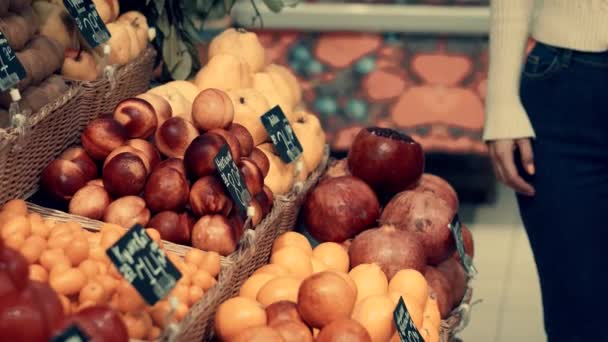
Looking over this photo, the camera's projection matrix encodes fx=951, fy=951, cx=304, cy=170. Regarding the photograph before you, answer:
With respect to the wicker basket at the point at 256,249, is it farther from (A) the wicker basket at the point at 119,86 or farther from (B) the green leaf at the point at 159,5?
(B) the green leaf at the point at 159,5

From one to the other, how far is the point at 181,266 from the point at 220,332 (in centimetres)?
14

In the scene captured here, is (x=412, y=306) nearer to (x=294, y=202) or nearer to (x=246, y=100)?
(x=294, y=202)

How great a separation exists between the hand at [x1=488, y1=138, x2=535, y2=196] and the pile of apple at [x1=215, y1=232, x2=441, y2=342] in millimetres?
317

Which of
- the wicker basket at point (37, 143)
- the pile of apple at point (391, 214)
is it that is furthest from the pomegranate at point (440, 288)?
the wicker basket at point (37, 143)

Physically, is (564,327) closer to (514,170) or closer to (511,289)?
(514,170)

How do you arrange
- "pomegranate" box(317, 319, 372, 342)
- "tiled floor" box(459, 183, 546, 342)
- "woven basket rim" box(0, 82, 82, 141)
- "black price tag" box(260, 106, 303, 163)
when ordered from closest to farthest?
"pomegranate" box(317, 319, 372, 342), "woven basket rim" box(0, 82, 82, 141), "black price tag" box(260, 106, 303, 163), "tiled floor" box(459, 183, 546, 342)

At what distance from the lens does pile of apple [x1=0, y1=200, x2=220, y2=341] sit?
1.58m

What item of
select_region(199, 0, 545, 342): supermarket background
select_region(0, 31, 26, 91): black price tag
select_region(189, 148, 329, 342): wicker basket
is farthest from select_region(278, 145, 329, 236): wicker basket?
select_region(199, 0, 545, 342): supermarket background

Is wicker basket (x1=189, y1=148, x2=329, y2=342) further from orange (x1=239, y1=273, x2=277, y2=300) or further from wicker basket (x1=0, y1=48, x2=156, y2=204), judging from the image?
wicker basket (x1=0, y1=48, x2=156, y2=204)

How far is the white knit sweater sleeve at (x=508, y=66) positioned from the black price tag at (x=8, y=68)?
3.39ft

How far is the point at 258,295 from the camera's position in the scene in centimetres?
191

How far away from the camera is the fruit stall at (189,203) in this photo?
1604mm

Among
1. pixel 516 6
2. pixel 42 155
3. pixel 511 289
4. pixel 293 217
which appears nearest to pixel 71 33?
pixel 42 155

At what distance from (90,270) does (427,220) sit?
944 mm
